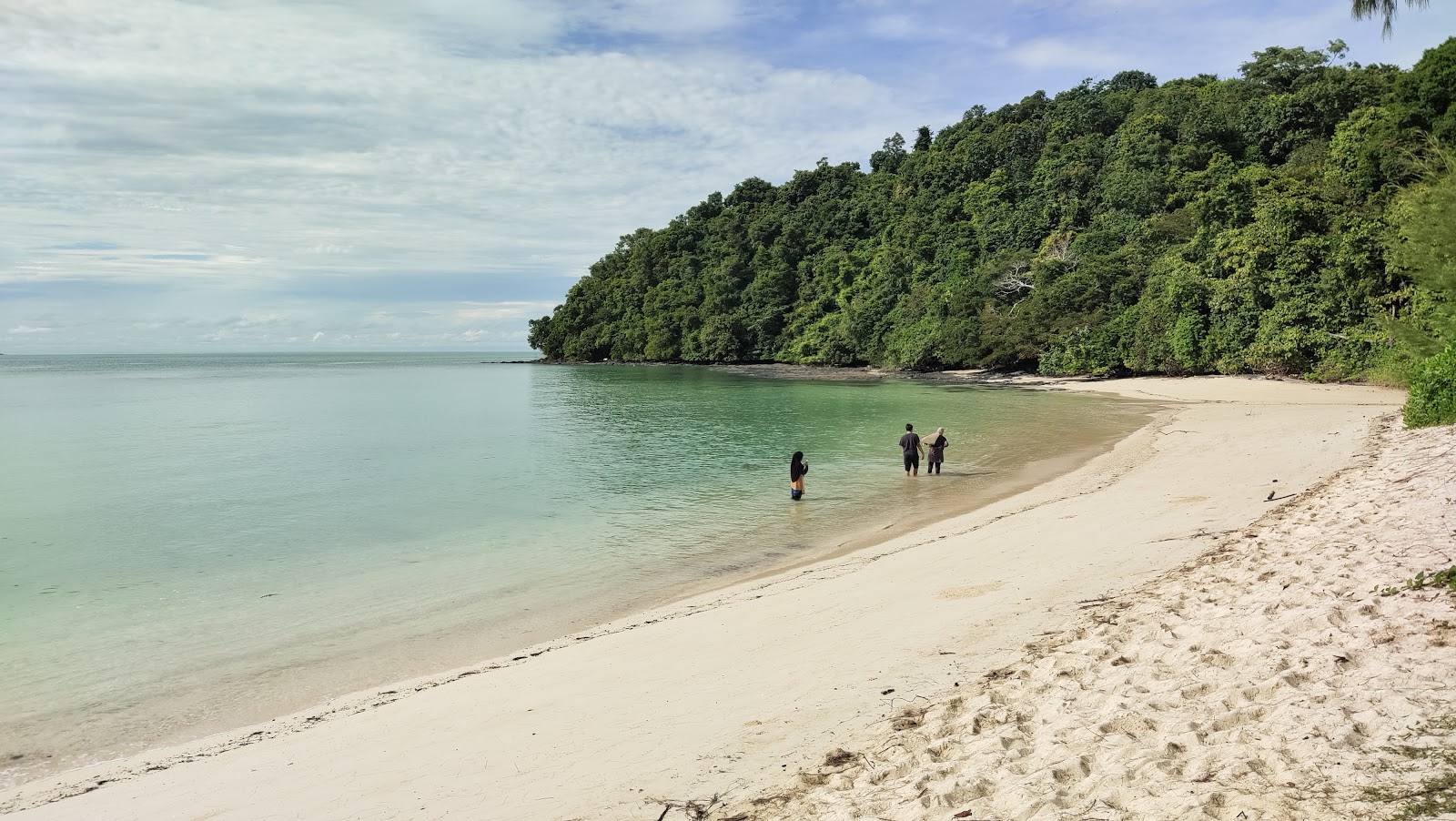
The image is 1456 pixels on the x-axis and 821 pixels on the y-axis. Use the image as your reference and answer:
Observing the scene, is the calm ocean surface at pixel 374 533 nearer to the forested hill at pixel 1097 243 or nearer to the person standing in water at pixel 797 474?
the person standing in water at pixel 797 474

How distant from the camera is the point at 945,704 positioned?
6.11 metres

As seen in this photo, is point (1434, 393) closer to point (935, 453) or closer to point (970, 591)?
point (935, 453)

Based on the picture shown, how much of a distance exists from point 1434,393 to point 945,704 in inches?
674

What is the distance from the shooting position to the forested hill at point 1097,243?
4138 cm

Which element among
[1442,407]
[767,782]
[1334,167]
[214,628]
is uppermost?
[1334,167]

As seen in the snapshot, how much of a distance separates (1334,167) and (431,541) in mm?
52026

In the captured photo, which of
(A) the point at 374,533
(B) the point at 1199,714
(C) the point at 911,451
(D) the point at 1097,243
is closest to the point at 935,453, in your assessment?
(C) the point at 911,451

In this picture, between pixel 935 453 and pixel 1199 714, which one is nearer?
pixel 1199 714

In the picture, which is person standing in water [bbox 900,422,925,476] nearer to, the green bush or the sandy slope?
the green bush

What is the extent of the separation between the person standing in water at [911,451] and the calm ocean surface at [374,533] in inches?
28.2

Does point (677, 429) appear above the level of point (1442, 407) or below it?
below

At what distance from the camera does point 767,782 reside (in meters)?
5.29

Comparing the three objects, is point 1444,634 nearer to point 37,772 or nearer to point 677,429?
point 37,772

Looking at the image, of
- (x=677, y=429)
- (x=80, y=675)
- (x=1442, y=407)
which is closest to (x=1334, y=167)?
(x=1442, y=407)
